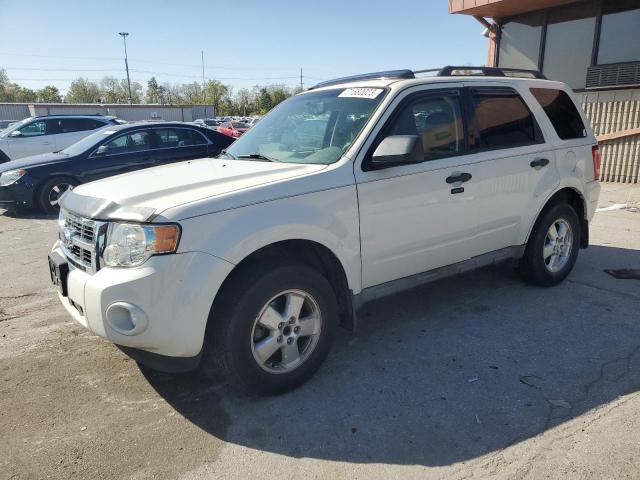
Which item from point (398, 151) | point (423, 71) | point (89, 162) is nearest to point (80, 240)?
point (398, 151)

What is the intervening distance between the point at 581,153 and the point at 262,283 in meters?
3.60

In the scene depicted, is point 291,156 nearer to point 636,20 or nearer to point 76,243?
point 76,243

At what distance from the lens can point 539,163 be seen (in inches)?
173

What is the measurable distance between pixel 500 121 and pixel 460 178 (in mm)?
812

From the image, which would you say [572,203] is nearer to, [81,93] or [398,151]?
[398,151]

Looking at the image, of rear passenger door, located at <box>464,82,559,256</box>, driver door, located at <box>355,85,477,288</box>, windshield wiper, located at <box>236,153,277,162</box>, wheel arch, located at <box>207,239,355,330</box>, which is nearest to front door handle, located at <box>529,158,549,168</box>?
rear passenger door, located at <box>464,82,559,256</box>

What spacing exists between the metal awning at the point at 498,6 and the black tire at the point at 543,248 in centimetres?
1033

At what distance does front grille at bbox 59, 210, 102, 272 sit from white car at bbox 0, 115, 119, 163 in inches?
441

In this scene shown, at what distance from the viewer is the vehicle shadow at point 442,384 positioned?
2.71m

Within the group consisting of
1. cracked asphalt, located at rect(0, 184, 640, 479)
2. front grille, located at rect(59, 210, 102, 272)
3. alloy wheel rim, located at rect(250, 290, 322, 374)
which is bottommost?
cracked asphalt, located at rect(0, 184, 640, 479)

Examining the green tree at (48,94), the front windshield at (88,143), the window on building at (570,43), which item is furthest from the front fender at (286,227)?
the green tree at (48,94)

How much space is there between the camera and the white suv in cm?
266

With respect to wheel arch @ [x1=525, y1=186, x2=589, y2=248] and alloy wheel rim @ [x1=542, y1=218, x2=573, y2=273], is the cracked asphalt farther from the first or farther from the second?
wheel arch @ [x1=525, y1=186, x2=589, y2=248]

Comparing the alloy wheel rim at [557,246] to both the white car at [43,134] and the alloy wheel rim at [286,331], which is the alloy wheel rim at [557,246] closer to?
the alloy wheel rim at [286,331]
